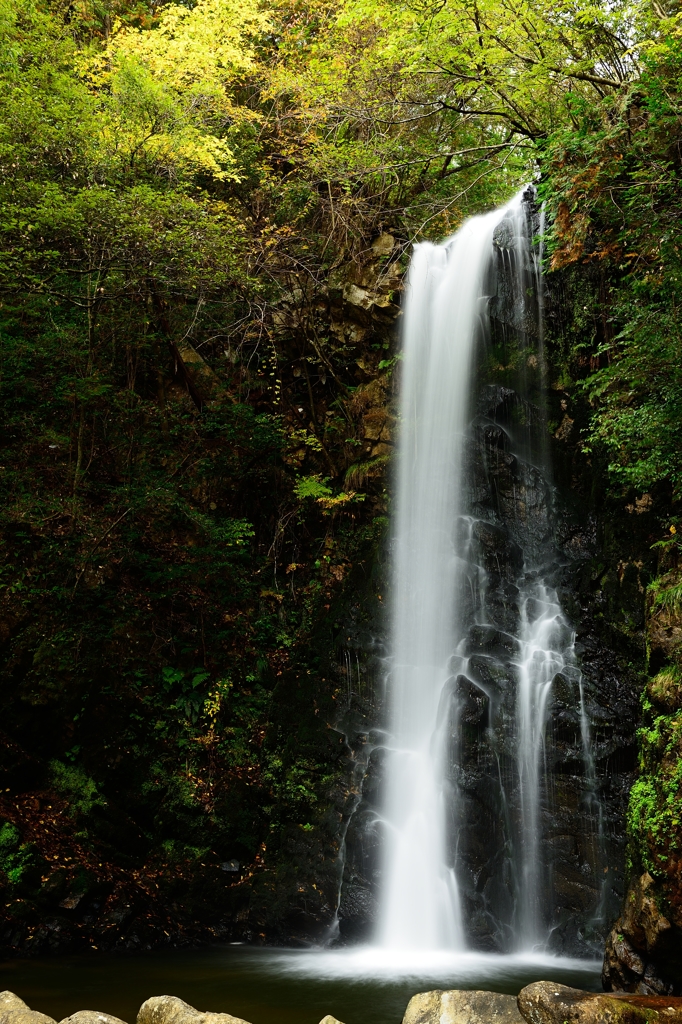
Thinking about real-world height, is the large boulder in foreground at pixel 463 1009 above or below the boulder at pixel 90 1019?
above

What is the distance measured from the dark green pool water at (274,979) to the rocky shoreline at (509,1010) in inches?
35.1

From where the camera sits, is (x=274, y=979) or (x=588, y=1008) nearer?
(x=588, y=1008)

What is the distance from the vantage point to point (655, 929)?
527cm

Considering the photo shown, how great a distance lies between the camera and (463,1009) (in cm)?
446

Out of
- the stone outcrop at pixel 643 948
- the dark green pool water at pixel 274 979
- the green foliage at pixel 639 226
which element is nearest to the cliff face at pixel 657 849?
the stone outcrop at pixel 643 948

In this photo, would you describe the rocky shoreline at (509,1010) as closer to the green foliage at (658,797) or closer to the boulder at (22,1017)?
the boulder at (22,1017)

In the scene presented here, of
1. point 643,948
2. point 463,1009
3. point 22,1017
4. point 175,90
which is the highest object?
point 175,90

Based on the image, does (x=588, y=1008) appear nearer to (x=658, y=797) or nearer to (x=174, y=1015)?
(x=658, y=797)

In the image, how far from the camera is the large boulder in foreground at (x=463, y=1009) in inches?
173

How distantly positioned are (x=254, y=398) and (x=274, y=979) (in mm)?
8384

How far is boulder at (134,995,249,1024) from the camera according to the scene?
4488mm

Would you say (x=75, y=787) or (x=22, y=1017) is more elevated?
(x=75, y=787)

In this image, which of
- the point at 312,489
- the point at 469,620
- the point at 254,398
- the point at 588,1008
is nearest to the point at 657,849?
the point at 588,1008

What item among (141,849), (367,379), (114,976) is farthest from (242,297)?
(114,976)
